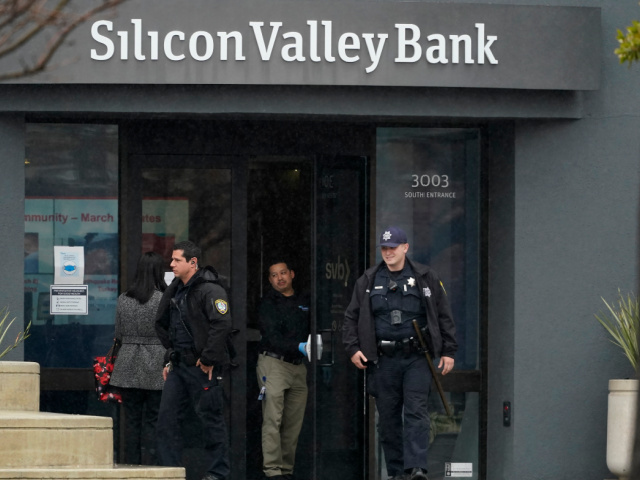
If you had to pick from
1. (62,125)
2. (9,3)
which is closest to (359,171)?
(62,125)

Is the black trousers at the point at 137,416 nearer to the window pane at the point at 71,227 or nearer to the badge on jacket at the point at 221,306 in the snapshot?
the window pane at the point at 71,227

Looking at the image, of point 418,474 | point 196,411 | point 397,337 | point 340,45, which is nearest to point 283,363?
point 196,411

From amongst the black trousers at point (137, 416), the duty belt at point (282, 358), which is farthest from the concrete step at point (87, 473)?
the duty belt at point (282, 358)

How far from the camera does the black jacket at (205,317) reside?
30.4 feet

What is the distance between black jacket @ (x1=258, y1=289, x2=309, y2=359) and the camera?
10398mm

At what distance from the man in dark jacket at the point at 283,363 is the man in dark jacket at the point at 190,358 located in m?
0.91

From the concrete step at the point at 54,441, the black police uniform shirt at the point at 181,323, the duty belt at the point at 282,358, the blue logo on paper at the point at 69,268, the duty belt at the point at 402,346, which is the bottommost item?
the concrete step at the point at 54,441

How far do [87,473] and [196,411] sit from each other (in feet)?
4.28

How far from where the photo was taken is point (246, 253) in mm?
10719

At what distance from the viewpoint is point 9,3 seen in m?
4.89

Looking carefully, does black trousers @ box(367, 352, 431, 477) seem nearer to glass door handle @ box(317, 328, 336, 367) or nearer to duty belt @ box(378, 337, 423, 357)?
duty belt @ box(378, 337, 423, 357)

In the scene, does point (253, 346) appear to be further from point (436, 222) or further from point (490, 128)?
point (490, 128)

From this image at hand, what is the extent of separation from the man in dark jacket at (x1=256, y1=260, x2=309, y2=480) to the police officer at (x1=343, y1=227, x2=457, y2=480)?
111 cm

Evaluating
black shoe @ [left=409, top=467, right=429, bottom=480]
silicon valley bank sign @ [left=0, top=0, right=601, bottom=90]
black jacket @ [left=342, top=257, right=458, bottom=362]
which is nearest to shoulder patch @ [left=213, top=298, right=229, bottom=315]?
black jacket @ [left=342, top=257, right=458, bottom=362]
